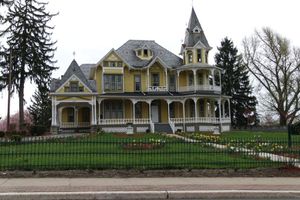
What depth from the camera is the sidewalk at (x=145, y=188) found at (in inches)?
419

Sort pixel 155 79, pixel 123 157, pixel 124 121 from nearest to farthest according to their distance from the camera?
1. pixel 123 157
2. pixel 124 121
3. pixel 155 79

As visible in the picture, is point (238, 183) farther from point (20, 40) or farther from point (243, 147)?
point (20, 40)

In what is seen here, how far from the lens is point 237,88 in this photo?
199 ft

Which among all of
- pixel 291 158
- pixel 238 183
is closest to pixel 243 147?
pixel 291 158

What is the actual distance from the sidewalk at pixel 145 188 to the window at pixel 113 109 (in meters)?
31.9

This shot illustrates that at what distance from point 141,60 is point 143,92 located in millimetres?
4135

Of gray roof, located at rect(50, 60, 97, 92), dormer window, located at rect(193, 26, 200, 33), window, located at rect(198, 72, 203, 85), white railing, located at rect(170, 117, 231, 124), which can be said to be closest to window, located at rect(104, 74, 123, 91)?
gray roof, located at rect(50, 60, 97, 92)

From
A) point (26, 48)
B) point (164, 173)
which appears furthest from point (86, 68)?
point (164, 173)

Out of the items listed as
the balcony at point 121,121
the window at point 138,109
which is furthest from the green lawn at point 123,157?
the window at point 138,109

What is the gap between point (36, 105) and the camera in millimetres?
68562

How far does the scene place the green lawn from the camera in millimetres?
14500

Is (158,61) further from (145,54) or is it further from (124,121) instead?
(124,121)

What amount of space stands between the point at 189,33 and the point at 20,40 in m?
20.5

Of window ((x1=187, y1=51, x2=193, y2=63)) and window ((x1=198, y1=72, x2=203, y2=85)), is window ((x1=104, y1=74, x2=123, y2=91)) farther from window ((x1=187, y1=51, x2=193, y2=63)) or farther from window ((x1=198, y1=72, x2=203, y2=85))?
window ((x1=198, y1=72, x2=203, y2=85))
